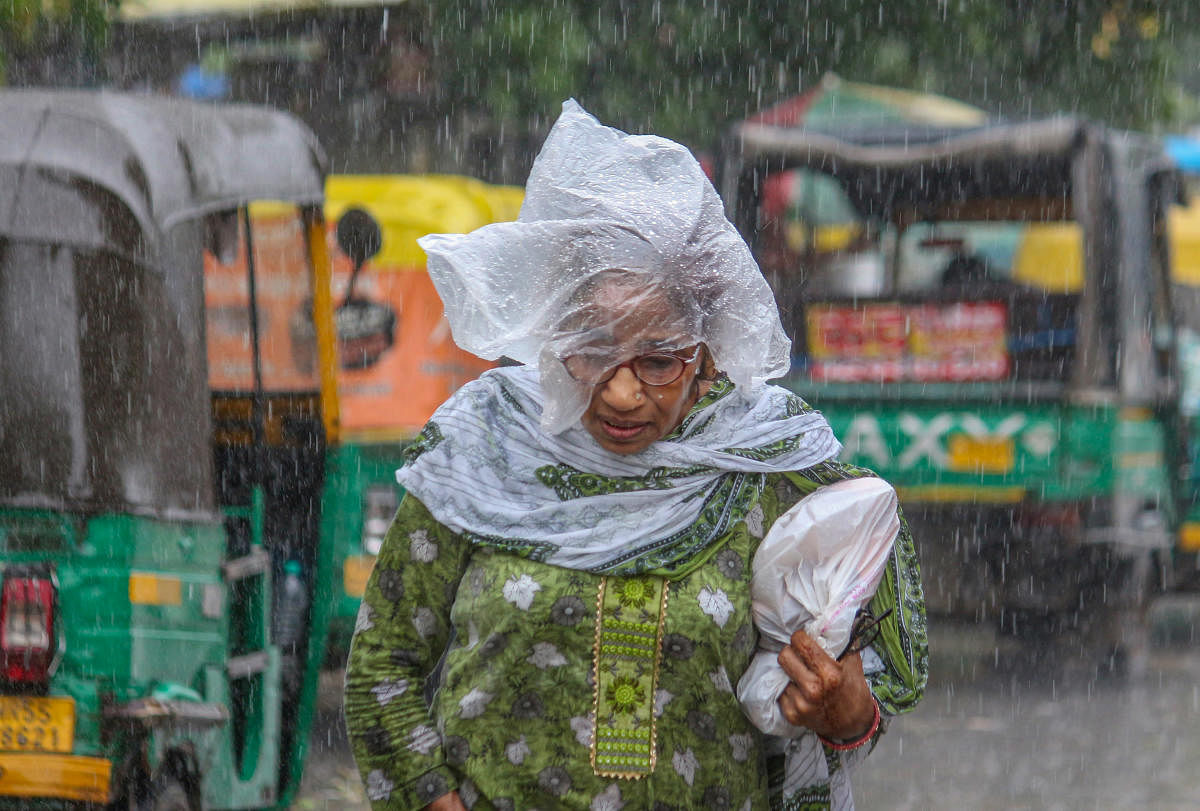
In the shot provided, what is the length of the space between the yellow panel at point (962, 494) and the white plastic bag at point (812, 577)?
6402 mm

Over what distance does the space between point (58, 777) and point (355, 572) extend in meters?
2.46

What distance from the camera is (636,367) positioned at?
2.46m

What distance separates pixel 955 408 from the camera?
29.1ft

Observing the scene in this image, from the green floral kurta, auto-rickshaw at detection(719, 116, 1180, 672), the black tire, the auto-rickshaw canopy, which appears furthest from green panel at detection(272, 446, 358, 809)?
auto-rickshaw at detection(719, 116, 1180, 672)

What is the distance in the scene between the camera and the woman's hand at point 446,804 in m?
2.42

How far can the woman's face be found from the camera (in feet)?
7.98

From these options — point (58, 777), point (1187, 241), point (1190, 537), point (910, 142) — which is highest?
point (910, 142)

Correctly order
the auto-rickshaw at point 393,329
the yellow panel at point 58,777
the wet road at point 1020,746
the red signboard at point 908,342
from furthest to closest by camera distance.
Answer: the red signboard at point 908,342
the auto-rickshaw at point 393,329
the wet road at point 1020,746
the yellow panel at point 58,777

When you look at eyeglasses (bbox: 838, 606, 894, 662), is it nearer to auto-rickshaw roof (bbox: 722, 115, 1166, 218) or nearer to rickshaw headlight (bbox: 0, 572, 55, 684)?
rickshaw headlight (bbox: 0, 572, 55, 684)

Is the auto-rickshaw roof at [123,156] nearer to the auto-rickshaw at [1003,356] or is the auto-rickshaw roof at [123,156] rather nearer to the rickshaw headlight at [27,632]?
the rickshaw headlight at [27,632]

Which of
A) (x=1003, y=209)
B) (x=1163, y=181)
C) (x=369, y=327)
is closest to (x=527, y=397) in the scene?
(x=369, y=327)

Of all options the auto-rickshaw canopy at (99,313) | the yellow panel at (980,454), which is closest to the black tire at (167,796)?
the auto-rickshaw canopy at (99,313)

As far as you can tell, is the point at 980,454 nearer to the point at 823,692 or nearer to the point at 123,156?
the point at 123,156

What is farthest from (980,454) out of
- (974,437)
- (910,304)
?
(910,304)
